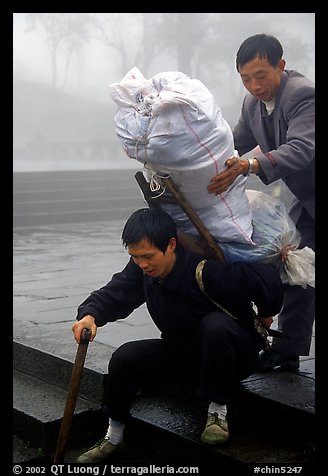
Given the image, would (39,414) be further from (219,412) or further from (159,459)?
(219,412)

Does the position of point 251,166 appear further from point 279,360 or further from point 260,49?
point 279,360

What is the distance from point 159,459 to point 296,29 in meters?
12.5

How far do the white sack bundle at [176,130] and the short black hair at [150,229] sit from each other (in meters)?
0.15

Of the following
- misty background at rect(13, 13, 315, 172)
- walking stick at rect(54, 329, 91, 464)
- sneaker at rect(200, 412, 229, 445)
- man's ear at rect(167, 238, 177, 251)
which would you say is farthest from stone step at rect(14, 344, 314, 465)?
misty background at rect(13, 13, 315, 172)

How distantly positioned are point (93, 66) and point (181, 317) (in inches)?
831

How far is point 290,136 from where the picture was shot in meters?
Answer: 3.52

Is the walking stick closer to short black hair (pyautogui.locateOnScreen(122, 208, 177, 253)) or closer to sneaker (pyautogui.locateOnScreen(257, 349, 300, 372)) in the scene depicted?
short black hair (pyautogui.locateOnScreen(122, 208, 177, 253))

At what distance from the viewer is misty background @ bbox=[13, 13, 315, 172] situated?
2033 cm

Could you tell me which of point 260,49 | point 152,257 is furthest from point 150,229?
point 260,49

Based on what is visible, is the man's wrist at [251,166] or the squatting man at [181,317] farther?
the man's wrist at [251,166]

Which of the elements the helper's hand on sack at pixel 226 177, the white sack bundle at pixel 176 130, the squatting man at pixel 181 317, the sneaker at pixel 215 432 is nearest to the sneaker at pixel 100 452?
the squatting man at pixel 181 317

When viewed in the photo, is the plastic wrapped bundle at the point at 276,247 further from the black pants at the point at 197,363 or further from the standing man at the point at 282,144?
the black pants at the point at 197,363

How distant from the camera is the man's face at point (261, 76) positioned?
3596mm

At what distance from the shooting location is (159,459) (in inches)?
139
